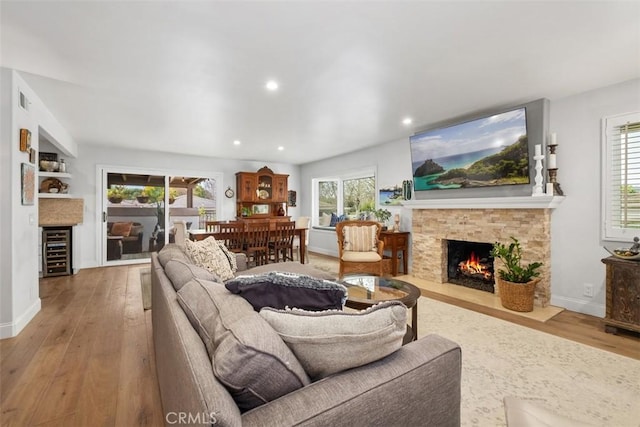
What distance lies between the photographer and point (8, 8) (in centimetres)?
181

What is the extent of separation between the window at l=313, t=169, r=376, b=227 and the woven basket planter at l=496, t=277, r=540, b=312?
3.00m

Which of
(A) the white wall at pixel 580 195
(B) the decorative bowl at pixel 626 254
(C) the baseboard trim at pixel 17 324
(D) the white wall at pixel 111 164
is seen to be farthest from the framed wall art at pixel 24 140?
(B) the decorative bowl at pixel 626 254

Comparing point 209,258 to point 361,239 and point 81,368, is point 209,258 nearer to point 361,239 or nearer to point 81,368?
point 81,368

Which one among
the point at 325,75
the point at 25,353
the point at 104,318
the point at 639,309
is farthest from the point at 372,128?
the point at 25,353

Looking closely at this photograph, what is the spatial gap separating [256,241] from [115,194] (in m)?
3.39

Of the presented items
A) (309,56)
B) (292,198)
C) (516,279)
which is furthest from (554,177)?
(292,198)

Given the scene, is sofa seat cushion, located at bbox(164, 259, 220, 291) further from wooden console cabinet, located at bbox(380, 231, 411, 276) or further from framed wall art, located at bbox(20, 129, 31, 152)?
wooden console cabinet, located at bbox(380, 231, 411, 276)

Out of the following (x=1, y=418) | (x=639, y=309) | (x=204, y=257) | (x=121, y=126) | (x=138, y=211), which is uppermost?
(x=121, y=126)

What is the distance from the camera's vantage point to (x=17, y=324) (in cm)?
266

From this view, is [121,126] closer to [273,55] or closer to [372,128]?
[273,55]

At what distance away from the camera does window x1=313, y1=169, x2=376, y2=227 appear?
20.0 feet

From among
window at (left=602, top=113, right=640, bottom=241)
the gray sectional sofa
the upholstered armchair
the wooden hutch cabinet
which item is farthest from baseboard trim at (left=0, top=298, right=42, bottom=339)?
window at (left=602, top=113, right=640, bottom=241)

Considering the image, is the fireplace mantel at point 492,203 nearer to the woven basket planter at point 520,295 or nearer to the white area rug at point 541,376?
the woven basket planter at point 520,295

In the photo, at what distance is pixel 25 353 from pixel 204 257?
1.55 metres
